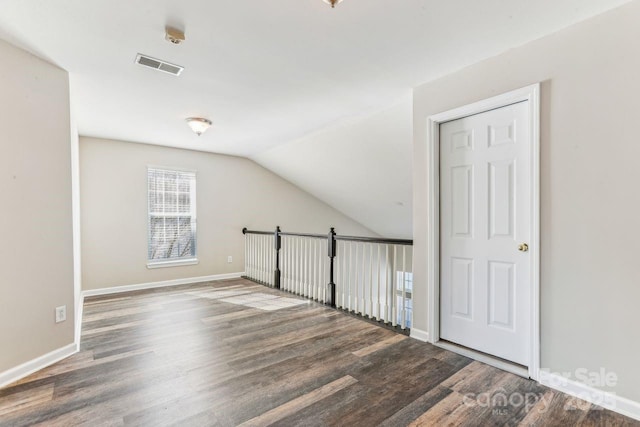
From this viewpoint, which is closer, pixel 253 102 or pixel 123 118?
pixel 253 102

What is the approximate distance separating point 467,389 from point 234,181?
5.11 metres

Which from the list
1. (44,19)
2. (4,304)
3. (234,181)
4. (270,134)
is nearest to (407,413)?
(4,304)

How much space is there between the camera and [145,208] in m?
5.10

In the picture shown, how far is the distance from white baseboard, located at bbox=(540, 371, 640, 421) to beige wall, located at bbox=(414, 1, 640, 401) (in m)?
0.06

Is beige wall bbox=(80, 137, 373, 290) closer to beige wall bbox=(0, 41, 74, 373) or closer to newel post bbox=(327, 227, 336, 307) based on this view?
beige wall bbox=(0, 41, 74, 373)

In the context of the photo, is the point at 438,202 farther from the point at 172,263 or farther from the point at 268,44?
the point at 172,263

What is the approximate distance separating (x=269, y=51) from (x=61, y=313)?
2.71m

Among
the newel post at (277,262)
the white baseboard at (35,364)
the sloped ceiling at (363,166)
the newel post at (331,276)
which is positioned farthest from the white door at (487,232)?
the white baseboard at (35,364)

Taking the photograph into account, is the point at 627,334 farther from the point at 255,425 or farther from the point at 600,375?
the point at 255,425

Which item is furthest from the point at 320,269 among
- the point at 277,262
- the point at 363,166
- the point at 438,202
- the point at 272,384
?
the point at 272,384

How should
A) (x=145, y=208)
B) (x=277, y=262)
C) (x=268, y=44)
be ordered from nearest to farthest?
(x=268, y=44)
(x=145, y=208)
(x=277, y=262)

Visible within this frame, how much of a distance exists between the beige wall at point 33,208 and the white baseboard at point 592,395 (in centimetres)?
373

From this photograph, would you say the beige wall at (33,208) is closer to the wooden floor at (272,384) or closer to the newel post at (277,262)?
the wooden floor at (272,384)

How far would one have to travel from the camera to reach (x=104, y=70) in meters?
2.65
